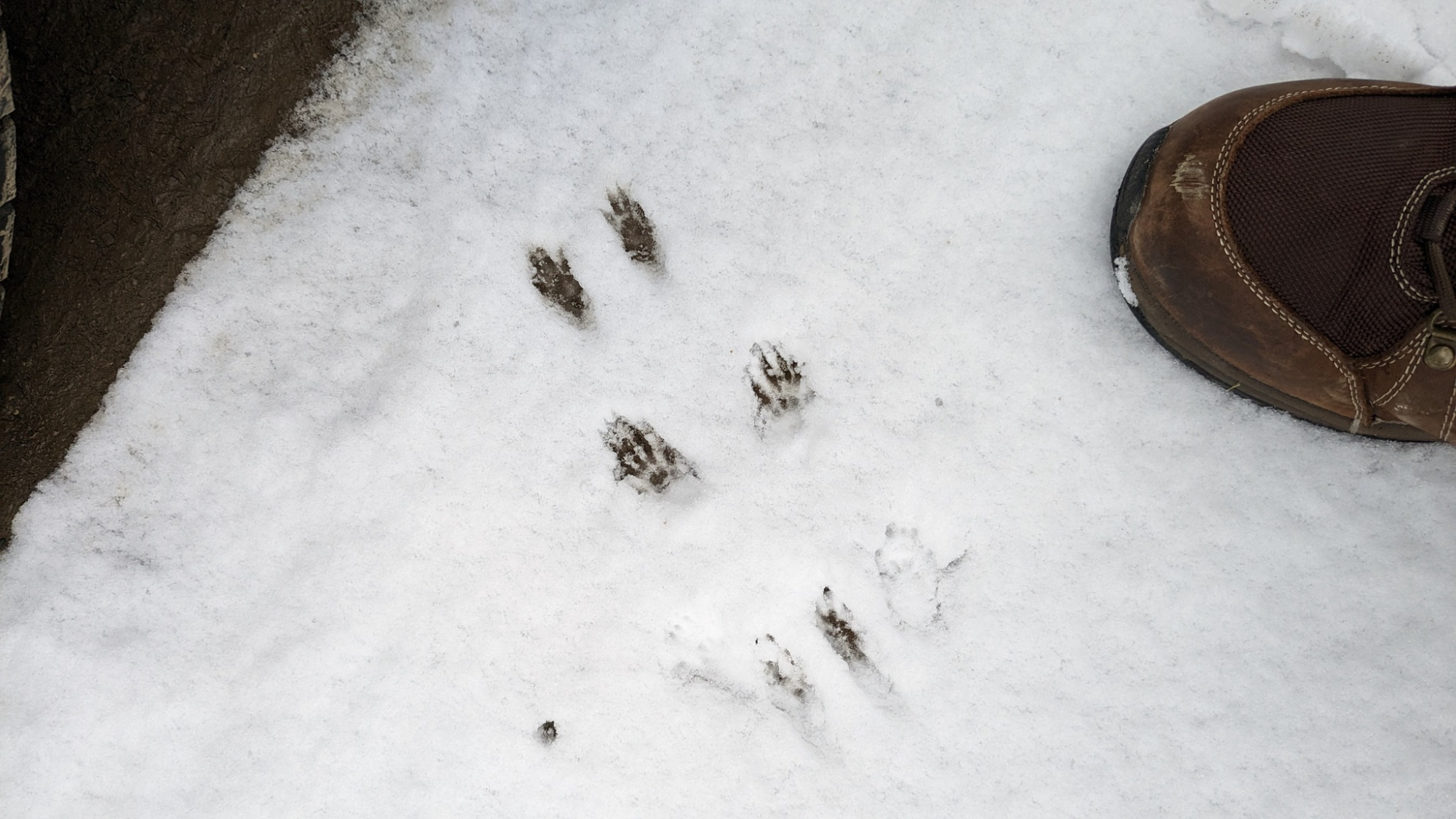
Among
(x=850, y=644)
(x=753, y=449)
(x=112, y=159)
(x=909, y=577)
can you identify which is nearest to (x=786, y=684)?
(x=850, y=644)

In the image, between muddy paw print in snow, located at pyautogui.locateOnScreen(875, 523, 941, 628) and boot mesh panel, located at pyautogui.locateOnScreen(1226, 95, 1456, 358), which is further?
muddy paw print in snow, located at pyautogui.locateOnScreen(875, 523, 941, 628)

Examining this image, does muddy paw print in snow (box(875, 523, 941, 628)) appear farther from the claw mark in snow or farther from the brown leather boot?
the brown leather boot

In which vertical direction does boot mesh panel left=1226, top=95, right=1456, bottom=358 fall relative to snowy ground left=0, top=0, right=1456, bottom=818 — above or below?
above

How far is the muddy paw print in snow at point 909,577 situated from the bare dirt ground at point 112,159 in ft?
5.00

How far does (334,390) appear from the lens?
1609mm

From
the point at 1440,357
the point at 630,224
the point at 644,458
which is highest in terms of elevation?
the point at 1440,357

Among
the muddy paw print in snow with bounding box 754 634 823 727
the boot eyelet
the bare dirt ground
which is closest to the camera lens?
the boot eyelet

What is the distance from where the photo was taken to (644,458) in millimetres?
1624

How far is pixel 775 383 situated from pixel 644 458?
32 cm

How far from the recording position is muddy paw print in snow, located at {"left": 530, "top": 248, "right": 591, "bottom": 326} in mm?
1603

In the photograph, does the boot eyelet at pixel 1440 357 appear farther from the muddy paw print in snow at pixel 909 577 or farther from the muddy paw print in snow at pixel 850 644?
the muddy paw print in snow at pixel 850 644

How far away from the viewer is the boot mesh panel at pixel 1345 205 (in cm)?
127

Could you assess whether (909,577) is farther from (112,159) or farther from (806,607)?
(112,159)

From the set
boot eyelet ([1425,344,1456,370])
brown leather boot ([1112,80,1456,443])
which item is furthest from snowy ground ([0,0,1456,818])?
boot eyelet ([1425,344,1456,370])
